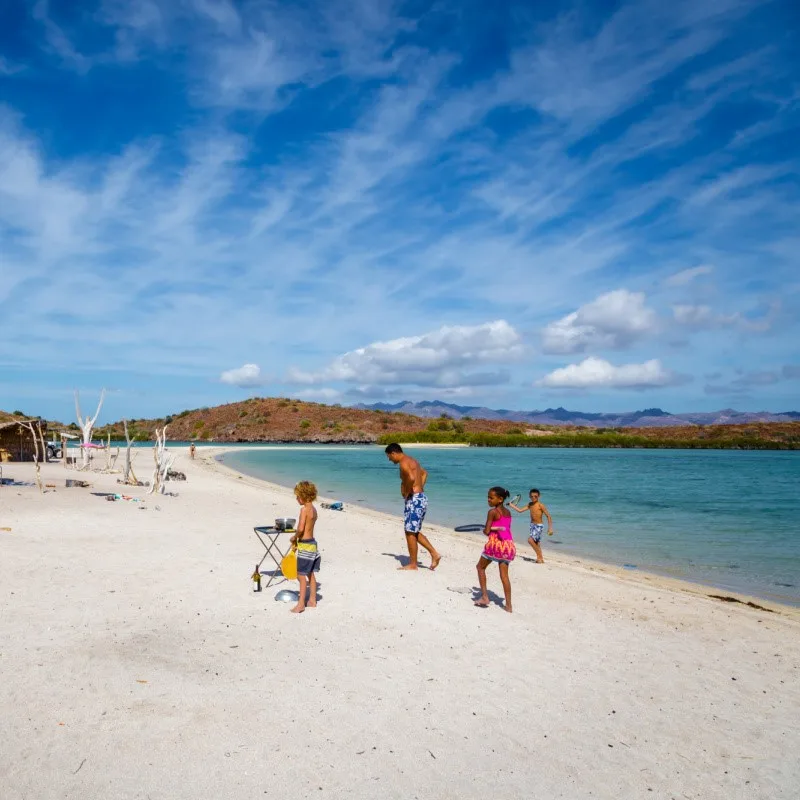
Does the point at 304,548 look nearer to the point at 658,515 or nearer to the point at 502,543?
the point at 502,543

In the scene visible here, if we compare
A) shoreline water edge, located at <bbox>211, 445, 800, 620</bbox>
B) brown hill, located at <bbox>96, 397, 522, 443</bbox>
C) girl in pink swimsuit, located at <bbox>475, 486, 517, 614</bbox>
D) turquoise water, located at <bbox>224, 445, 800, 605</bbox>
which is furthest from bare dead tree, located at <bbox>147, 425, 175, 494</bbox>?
brown hill, located at <bbox>96, 397, 522, 443</bbox>

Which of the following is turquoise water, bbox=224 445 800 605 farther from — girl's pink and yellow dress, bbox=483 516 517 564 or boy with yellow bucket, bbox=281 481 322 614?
boy with yellow bucket, bbox=281 481 322 614

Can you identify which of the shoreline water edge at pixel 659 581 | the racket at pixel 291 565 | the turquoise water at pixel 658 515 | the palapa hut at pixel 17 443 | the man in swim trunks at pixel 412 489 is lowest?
the turquoise water at pixel 658 515

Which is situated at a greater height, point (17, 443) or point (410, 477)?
point (17, 443)

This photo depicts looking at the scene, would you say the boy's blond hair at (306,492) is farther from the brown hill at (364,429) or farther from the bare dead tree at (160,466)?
the brown hill at (364,429)

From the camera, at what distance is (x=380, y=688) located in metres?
4.94

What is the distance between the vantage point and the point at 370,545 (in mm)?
11656

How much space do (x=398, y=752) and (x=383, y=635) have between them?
7.45 feet

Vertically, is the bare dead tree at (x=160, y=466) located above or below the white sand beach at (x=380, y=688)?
above

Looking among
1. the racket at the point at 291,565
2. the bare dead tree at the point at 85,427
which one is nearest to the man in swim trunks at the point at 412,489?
the racket at the point at 291,565

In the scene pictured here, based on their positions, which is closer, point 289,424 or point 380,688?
point 380,688

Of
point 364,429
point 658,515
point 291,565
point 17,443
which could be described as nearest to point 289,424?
A: point 364,429

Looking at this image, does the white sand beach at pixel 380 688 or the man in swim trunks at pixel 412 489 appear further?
the man in swim trunks at pixel 412 489

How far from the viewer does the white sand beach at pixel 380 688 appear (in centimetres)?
372
